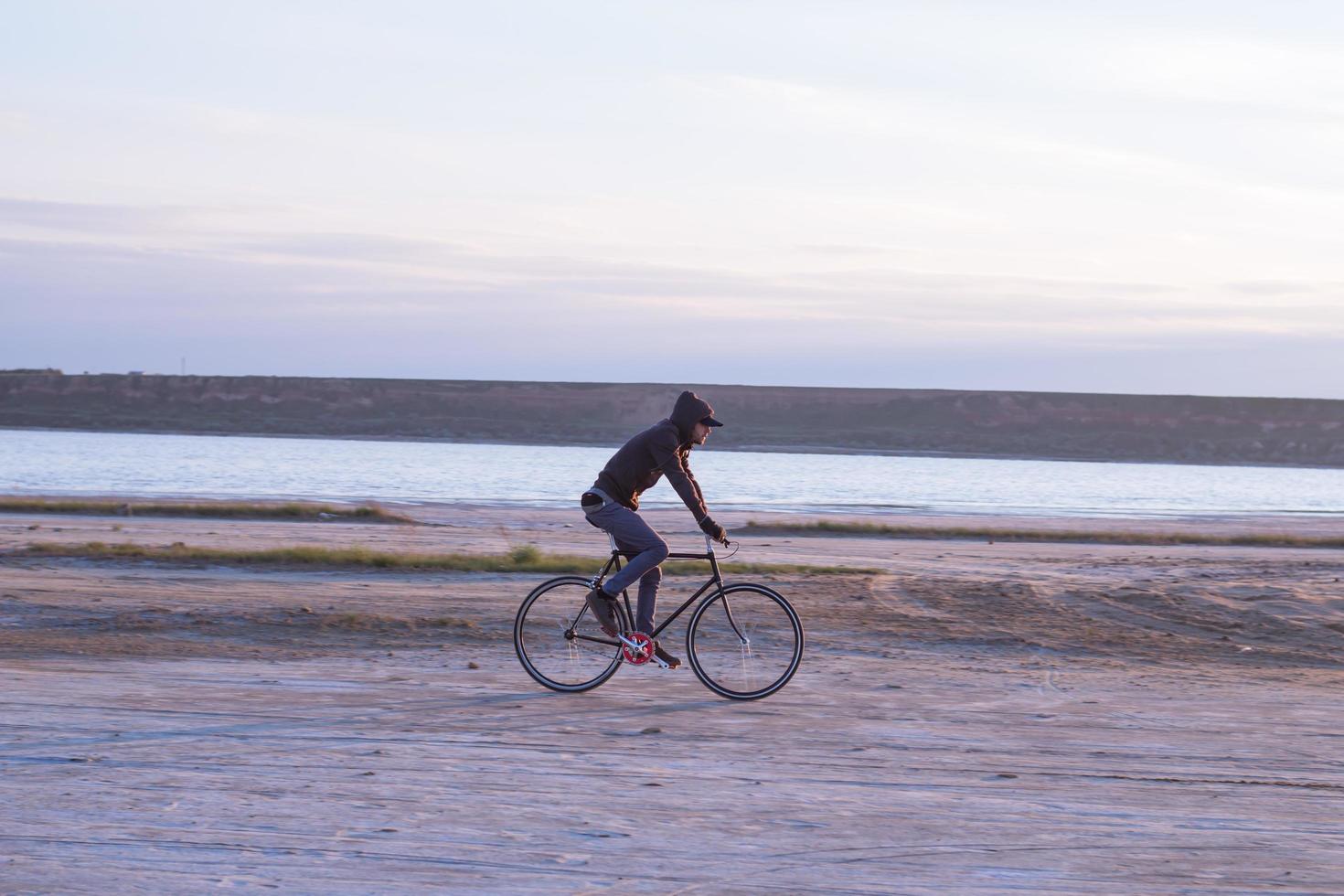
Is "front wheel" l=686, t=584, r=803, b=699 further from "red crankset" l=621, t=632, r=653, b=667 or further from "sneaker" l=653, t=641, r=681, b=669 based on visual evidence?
"red crankset" l=621, t=632, r=653, b=667

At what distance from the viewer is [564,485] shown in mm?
55656

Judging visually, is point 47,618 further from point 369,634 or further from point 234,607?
point 369,634

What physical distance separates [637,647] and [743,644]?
2.32 feet

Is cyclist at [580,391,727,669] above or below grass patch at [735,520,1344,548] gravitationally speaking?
above

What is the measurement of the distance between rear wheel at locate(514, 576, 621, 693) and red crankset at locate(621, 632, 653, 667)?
8cm

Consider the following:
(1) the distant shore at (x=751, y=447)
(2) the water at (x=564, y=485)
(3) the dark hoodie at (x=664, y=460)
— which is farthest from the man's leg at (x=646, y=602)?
(1) the distant shore at (x=751, y=447)

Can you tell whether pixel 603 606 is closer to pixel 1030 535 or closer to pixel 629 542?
pixel 629 542

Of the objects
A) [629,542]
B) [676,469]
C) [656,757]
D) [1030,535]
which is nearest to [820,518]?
[1030,535]

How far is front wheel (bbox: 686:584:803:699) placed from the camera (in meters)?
8.48

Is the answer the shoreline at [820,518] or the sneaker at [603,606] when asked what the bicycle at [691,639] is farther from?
the shoreline at [820,518]

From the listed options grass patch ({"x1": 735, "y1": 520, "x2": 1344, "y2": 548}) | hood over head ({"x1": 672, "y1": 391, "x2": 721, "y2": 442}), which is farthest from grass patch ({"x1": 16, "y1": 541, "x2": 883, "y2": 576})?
grass patch ({"x1": 735, "y1": 520, "x2": 1344, "y2": 548})

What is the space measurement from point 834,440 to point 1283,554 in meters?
109

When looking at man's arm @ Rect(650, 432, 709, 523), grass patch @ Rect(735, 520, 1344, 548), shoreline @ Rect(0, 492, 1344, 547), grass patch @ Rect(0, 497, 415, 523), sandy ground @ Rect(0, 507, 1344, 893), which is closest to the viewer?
sandy ground @ Rect(0, 507, 1344, 893)

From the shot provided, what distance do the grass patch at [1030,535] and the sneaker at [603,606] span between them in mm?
19949
